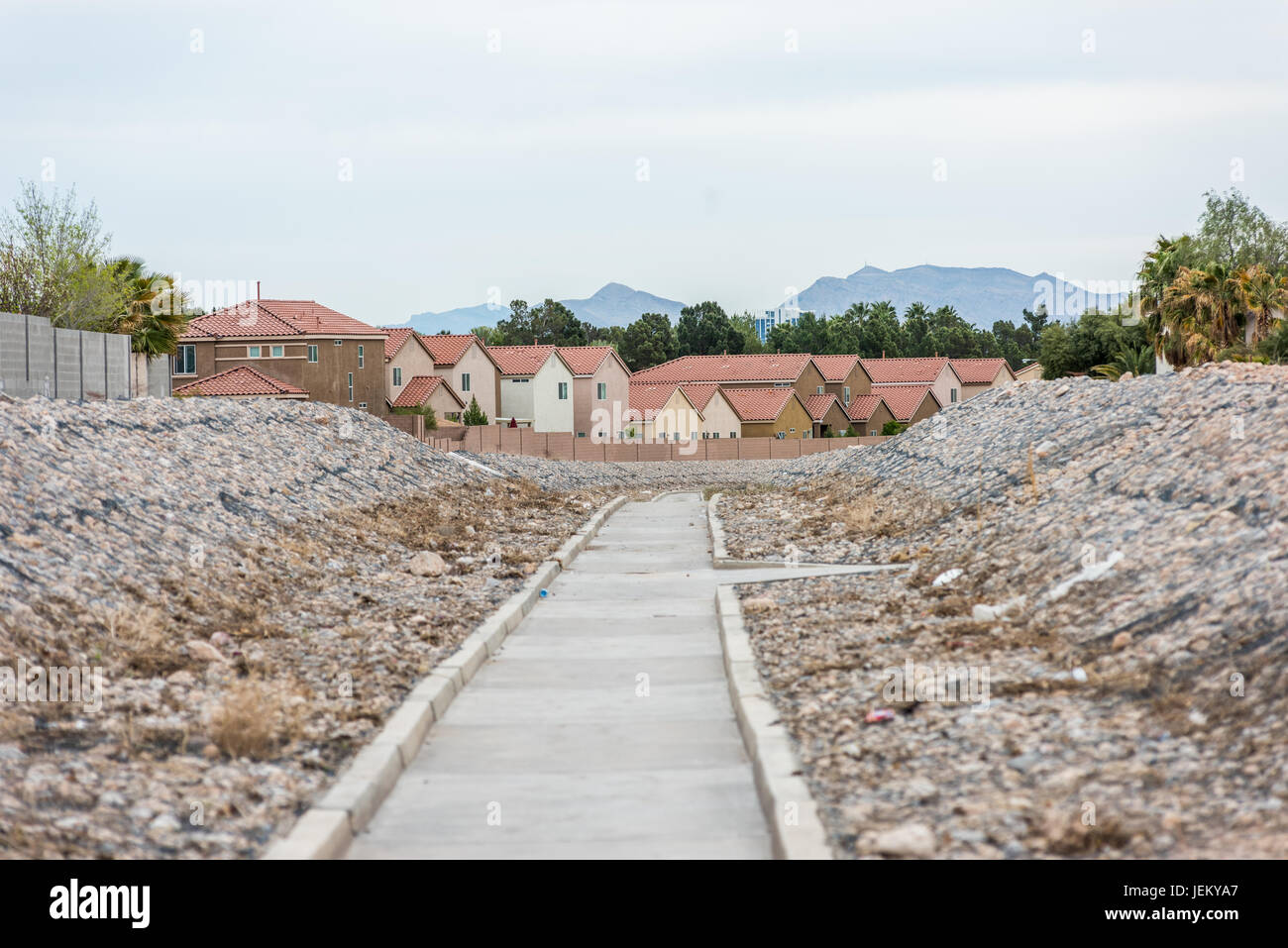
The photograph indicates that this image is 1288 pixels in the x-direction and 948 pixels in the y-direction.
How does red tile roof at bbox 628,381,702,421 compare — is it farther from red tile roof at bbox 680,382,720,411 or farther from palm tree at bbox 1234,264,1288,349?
palm tree at bbox 1234,264,1288,349

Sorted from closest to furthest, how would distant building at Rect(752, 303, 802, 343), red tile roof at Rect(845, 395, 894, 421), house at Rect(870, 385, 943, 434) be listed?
1. house at Rect(870, 385, 943, 434)
2. red tile roof at Rect(845, 395, 894, 421)
3. distant building at Rect(752, 303, 802, 343)

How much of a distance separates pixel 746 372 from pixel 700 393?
270 inches

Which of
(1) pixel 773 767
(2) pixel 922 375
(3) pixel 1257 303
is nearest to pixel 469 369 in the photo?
(2) pixel 922 375

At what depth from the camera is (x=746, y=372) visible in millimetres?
85062

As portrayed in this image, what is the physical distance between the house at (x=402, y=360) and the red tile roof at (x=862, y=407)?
3419 centimetres

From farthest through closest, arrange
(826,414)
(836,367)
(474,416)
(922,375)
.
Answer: (922,375)
(836,367)
(826,414)
(474,416)

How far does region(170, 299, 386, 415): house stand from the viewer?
5838 centimetres

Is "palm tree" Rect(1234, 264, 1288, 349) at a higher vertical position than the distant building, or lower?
lower

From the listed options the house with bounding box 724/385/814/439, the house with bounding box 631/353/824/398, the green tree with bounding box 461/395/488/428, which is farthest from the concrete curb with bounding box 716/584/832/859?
the house with bounding box 631/353/824/398

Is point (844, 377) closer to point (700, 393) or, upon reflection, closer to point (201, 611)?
point (700, 393)

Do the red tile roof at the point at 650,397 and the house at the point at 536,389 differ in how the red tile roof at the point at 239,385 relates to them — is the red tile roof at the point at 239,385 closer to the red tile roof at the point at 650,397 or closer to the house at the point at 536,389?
the house at the point at 536,389

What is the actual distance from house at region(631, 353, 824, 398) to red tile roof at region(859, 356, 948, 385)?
8642 mm

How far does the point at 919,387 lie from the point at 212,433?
251ft
